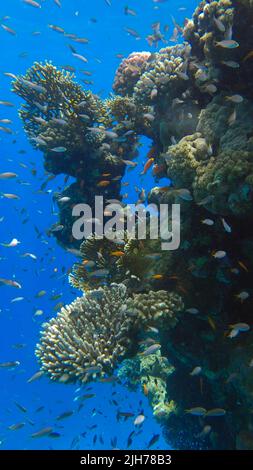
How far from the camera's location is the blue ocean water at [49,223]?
93.6 feet

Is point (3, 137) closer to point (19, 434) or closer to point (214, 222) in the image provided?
point (19, 434)

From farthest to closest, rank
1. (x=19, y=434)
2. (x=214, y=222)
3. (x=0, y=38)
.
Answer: (x=19, y=434) → (x=0, y=38) → (x=214, y=222)

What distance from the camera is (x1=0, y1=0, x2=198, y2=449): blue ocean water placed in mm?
28539

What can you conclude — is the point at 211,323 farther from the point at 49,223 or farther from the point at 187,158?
the point at 49,223

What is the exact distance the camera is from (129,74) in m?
10.5

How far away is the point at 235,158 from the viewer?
4.82m

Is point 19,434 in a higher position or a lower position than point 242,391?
lower

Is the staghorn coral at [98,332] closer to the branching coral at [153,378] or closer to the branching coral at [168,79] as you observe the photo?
the branching coral at [153,378]

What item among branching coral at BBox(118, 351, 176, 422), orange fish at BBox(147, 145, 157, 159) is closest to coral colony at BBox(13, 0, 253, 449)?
orange fish at BBox(147, 145, 157, 159)

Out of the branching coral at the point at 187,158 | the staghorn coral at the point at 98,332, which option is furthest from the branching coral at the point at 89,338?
the branching coral at the point at 187,158

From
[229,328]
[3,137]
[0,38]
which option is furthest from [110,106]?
[3,137]

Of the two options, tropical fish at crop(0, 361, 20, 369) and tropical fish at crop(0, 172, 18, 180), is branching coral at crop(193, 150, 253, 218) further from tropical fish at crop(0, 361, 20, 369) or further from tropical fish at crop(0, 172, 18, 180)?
tropical fish at crop(0, 361, 20, 369)

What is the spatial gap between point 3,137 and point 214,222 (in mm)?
57035

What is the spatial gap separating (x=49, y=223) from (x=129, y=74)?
36889mm
